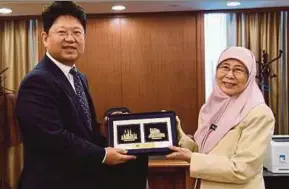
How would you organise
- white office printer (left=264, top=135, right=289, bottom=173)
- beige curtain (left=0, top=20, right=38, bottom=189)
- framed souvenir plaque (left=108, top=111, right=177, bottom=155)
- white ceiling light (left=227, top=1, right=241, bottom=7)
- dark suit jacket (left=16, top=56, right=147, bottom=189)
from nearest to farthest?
1. dark suit jacket (left=16, top=56, right=147, bottom=189)
2. framed souvenir plaque (left=108, top=111, right=177, bottom=155)
3. white office printer (left=264, top=135, right=289, bottom=173)
4. white ceiling light (left=227, top=1, right=241, bottom=7)
5. beige curtain (left=0, top=20, right=38, bottom=189)

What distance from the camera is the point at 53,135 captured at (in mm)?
1779

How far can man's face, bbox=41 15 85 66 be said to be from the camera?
1.90m

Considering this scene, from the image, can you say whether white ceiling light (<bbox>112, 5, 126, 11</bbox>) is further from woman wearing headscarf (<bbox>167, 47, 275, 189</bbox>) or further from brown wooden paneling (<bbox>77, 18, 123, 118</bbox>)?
woman wearing headscarf (<bbox>167, 47, 275, 189</bbox>)

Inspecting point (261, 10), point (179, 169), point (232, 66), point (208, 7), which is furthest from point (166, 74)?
point (232, 66)

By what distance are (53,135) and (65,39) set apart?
0.42 meters

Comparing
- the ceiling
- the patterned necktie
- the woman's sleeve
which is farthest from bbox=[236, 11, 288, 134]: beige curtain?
the patterned necktie

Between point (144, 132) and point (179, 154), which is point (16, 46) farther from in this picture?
point (179, 154)

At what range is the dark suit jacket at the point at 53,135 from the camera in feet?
5.86

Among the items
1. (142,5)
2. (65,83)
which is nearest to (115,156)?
(65,83)

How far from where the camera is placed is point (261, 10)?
595 cm

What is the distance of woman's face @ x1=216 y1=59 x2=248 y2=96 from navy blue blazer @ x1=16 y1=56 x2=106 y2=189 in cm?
67

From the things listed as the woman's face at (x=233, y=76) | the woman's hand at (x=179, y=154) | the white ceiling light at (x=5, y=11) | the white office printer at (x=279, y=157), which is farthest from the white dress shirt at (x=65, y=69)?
the white ceiling light at (x=5, y=11)

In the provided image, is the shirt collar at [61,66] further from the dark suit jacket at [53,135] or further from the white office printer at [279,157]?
the white office printer at [279,157]

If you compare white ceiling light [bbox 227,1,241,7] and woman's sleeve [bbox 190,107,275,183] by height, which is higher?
white ceiling light [bbox 227,1,241,7]
